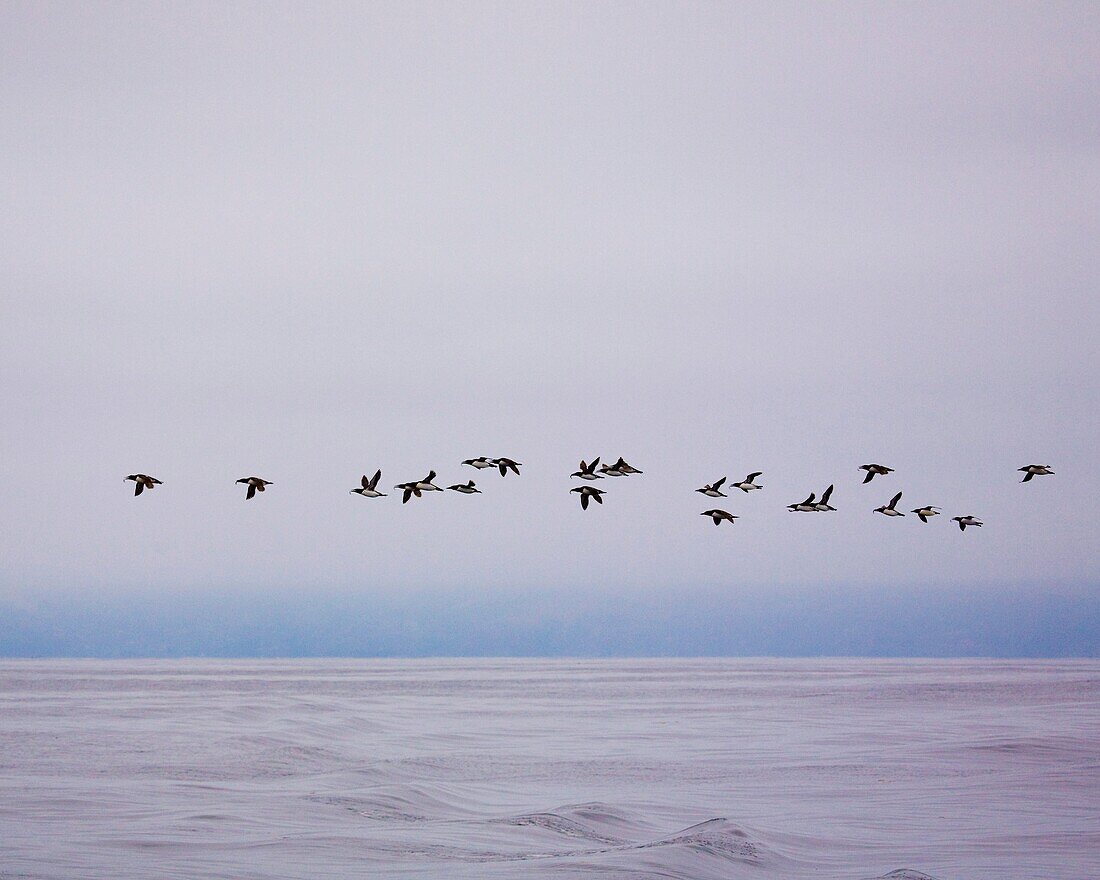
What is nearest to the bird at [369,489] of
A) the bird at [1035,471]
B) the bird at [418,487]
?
the bird at [418,487]

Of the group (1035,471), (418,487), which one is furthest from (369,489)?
(1035,471)

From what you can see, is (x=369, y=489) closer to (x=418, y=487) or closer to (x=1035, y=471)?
(x=418, y=487)

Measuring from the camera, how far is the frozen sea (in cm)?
3528

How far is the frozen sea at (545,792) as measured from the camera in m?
35.3

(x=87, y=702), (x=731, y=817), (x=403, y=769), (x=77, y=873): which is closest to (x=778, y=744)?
(x=403, y=769)

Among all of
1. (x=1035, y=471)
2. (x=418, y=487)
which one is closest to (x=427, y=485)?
(x=418, y=487)

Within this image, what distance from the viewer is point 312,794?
155 feet

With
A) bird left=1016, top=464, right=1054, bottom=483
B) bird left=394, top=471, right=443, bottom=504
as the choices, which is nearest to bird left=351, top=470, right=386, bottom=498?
bird left=394, top=471, right=443, bottom=504

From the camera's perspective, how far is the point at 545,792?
1937 inches

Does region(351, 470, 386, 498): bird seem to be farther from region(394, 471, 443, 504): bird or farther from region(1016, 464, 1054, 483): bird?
region(1016, 464, 1054, 483): bird

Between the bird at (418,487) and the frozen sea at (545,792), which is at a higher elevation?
the bird at (418,487)

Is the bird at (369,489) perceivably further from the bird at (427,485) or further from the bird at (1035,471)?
the bird at (1035,471)

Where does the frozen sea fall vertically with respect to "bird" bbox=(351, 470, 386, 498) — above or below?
below

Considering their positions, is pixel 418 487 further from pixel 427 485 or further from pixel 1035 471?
pixel 1035 471
